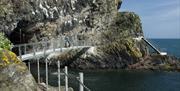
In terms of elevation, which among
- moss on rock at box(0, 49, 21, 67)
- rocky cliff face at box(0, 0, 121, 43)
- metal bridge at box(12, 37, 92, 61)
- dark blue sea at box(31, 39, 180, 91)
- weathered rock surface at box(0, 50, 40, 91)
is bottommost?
Answer: dark blue sea at box(31, 39, 180, 91)

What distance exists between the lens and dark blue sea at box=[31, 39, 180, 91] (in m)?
52.0

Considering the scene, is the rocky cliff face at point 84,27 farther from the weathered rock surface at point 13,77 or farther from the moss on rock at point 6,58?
the weathered rock surface at point 13,77

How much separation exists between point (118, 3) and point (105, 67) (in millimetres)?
27878

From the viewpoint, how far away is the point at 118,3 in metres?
101

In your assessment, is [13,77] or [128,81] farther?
[128,81]

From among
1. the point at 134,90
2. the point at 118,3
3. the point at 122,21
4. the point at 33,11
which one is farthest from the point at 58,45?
the point at 118,3

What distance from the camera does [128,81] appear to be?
5922cm

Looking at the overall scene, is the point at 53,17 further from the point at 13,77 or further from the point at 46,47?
the point at 13,77

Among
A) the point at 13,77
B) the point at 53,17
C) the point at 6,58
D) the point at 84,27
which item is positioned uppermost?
the point at 53,17

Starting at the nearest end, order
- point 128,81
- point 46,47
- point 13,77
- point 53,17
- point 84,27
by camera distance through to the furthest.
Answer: point 13,77 < point 46,47 < point 128,81 < point 53,17 < point 84,27

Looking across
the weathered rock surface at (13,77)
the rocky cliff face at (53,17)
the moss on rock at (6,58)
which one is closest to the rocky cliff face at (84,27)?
the rocky cliff face at (53,17)

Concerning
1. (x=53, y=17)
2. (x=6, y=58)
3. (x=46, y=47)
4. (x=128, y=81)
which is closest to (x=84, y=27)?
(x=53, y=17)

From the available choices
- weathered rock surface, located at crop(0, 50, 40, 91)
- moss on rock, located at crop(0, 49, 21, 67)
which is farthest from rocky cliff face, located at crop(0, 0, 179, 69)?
weathered rock surface, located at crop(0, 50, 40, 91)

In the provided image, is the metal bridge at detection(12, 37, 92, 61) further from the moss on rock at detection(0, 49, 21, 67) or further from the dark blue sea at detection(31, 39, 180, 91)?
the moss on rock at detection(0, 49, 21, 67)
